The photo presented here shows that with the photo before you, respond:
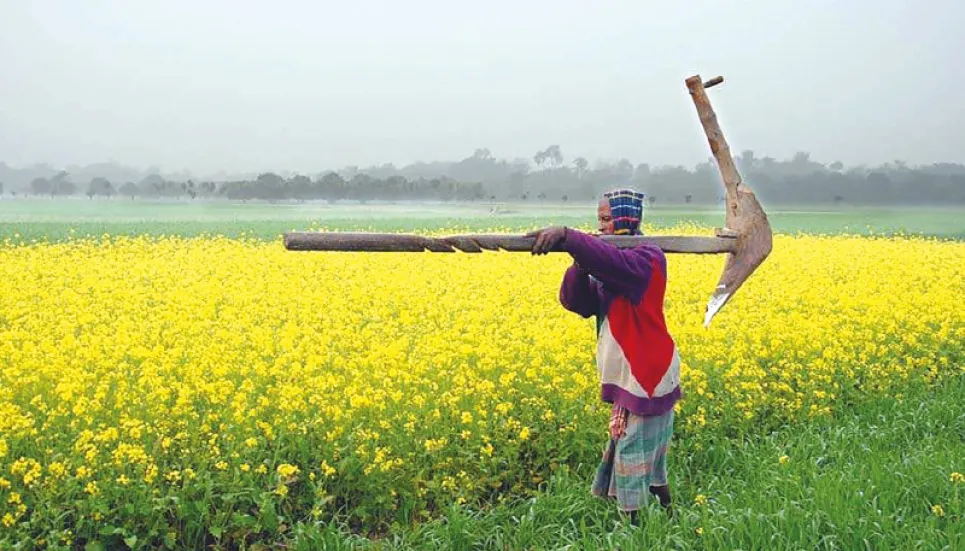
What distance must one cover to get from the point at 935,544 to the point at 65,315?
6370 mm

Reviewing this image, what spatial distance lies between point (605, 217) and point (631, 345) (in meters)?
0.59

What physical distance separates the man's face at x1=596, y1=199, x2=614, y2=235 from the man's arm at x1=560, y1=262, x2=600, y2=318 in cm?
21

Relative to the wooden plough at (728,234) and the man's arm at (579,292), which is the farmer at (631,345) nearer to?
the man's arm at (579,292)

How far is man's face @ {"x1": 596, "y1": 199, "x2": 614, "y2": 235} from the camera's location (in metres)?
3.58

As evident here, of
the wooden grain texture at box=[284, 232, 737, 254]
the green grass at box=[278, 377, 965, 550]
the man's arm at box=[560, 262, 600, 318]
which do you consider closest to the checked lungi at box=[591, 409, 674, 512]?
Answer: the green grass at box=[278, 377, 965, 550]

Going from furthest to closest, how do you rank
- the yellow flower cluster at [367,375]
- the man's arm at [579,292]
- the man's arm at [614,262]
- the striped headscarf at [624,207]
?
1. the yellow flower cluster at [367,375]
2. the man's arm at [579,292]
3. the striped headscarf at [624,207]
4. the man's arm at [614,262]

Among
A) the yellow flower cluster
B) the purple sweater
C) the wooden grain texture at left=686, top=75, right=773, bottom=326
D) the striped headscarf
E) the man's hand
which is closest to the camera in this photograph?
the man's hand

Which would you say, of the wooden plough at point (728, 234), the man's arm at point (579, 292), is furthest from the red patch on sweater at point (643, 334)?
the wooden plough at point (728, 234)

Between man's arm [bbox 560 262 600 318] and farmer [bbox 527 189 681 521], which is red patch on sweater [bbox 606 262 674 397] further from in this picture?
man's arm [bbox 560 262 600 318]

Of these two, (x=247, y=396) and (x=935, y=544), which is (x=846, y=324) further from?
(x=247, y=396)

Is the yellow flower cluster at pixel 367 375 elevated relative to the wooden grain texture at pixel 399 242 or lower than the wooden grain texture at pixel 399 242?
lower

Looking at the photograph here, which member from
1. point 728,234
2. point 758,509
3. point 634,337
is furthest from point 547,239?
point 758,509

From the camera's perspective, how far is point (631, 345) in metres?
3.76

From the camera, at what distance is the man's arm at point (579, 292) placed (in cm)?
378
